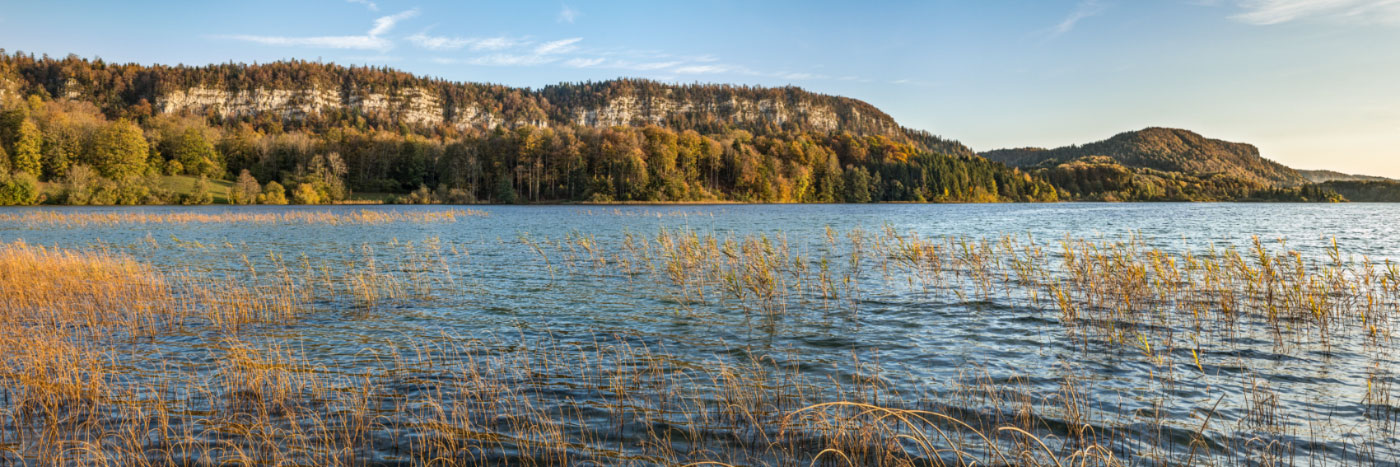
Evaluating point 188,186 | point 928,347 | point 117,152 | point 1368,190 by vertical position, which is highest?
point 117,152

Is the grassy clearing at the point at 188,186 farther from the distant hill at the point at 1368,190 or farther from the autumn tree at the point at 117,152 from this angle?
the distant hill at the point at 1368,190

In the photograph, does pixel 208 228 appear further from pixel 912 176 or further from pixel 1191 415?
pixel 912 176

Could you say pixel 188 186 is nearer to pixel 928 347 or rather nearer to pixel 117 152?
pixel 117 152

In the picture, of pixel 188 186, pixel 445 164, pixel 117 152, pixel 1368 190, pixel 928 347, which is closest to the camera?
pixel 928 347

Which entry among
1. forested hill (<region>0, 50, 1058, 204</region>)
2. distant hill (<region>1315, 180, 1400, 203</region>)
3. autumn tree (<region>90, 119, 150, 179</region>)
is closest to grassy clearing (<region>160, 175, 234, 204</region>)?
forested hill (<region>0, 50, 1058, 204</region>)

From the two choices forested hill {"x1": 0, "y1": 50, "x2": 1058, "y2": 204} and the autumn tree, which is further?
the autumn tree

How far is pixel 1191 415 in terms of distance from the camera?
700 cm

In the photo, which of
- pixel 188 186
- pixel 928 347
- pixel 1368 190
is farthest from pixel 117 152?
pixel 1368 190

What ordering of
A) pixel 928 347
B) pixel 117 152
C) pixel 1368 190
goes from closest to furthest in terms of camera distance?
pixel 928 347, pixel 117 152, pixel 1368 190

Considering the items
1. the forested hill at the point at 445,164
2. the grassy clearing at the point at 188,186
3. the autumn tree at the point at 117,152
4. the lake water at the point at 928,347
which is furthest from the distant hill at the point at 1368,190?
the autumn tree at the point at 117,152

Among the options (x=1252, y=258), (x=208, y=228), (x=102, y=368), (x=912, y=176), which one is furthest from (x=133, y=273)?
(x=912, y=176)

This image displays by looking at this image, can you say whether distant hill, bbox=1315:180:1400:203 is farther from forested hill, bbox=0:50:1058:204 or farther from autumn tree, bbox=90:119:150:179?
autumn tree, bbox=90:119:150:179

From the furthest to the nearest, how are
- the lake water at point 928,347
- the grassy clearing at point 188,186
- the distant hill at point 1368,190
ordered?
1. the distant hill at point 1368,190
2. the grassy clearing at point 188,186
3. the lake water at point 928,347

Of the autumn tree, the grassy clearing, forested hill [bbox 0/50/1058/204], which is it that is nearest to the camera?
forested hill [bbox 0/50/1058/204]
